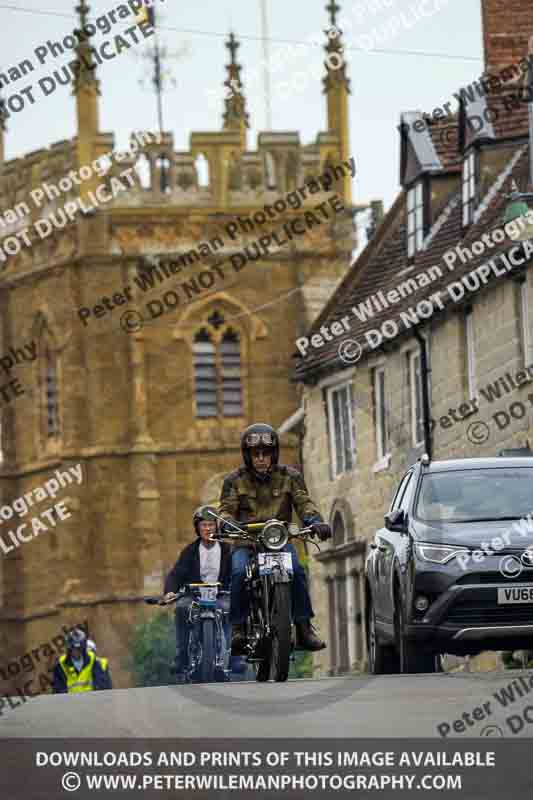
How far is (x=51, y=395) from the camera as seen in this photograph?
76000mm

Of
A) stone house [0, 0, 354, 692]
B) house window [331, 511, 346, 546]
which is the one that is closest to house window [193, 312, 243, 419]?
stone house [0, 0, 354, 692]

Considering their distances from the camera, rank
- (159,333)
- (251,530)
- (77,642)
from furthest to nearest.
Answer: (159,333), (77,642), (251,530)

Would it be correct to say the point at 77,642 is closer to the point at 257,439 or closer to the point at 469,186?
the point at 257,439

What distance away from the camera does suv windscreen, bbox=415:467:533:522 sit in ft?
59.3

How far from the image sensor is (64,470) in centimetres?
7400

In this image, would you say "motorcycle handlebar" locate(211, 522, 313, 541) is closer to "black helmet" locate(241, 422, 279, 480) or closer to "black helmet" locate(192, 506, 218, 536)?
"black helmet" locate(192, 506, 218, 536)

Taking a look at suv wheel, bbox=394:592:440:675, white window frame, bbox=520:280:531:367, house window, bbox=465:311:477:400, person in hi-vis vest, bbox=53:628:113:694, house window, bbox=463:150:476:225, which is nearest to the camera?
suv wheel, bbox=394:592:440:675

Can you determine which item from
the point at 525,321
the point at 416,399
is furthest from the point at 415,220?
the point at 525,321

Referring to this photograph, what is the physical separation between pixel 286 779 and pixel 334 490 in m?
33.3

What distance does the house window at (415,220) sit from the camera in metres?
40.7

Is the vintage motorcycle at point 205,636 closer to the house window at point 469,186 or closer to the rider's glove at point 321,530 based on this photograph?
the rider's glove at point 321,530

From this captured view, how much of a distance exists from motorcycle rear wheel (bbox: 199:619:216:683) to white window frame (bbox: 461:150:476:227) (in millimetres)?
18170

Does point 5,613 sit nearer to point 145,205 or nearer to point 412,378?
point 145,205

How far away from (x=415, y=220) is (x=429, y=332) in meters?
4.31
